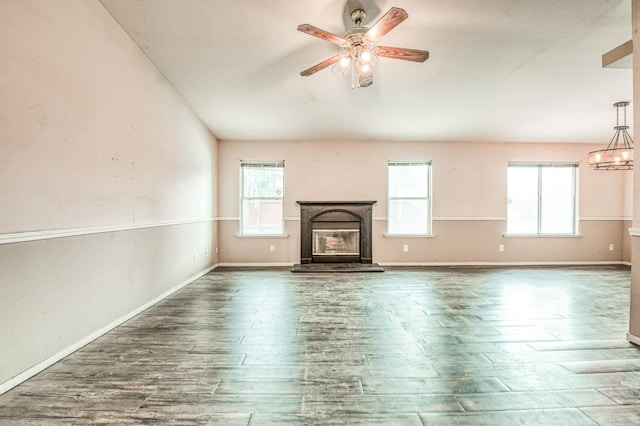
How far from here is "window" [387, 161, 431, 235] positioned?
19.7 ft

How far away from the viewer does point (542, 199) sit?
6.04 m

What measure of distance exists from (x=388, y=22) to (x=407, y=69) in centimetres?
153

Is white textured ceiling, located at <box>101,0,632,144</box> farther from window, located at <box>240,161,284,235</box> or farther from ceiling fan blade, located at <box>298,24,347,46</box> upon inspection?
window, located at <box>240,161,284,235</box>

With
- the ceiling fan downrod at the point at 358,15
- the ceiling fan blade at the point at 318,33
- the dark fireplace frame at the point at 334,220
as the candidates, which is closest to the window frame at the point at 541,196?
the dark fireplace frame at the point at 334,220

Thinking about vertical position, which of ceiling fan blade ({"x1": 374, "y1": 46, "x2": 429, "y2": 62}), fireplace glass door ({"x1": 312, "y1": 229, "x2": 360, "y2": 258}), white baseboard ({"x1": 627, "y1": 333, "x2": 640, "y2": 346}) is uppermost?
ceiling fan blade ({"x1": 374, "y1": 46, "x2": 429, "y2": 62})

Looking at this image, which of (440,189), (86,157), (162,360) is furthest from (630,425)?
(440,189)

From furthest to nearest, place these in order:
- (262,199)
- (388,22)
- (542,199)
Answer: (542,199) < (262,199) < (388,22)

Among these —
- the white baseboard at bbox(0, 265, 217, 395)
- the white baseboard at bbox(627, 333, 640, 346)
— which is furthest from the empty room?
the white baseboard at bbox(627, 333, 640, 346)

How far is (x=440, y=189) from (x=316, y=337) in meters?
4.39

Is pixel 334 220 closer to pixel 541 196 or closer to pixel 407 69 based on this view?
pixel 407 69

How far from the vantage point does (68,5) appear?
2303 mm

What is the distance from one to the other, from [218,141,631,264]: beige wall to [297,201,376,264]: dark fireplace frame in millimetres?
149

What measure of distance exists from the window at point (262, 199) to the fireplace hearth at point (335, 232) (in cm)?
50

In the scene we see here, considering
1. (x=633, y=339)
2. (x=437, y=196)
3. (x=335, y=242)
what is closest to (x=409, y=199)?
(x=437, y=196)
